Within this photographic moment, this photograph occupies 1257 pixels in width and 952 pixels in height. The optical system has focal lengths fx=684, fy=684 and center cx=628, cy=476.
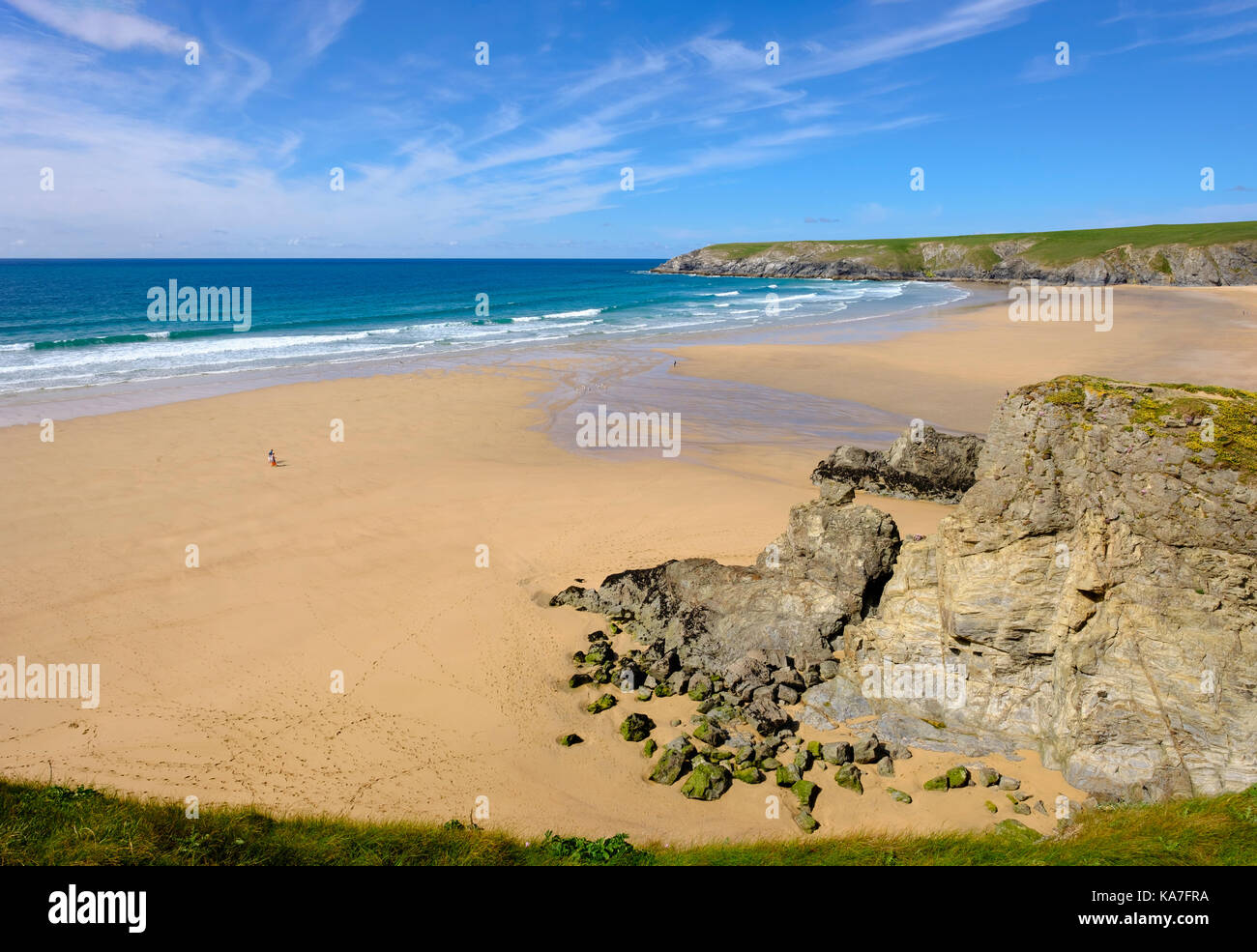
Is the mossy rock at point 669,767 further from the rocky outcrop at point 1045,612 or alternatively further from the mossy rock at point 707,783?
the rocky outcrop at point 1045,612

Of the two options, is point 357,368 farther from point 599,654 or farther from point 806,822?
point 806,822

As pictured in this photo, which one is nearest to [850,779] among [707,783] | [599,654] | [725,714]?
[707,783]

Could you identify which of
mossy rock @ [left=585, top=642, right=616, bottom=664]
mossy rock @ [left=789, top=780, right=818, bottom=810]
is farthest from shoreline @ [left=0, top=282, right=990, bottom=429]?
mossy rock @ [left=789, top=780, right=818, bottom=810]

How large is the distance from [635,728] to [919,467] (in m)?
13.6

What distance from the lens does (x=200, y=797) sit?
32.0 feet

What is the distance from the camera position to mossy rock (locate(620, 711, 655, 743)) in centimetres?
1103

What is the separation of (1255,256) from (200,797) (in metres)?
154

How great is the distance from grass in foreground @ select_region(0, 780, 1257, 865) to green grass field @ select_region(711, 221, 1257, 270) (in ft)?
498

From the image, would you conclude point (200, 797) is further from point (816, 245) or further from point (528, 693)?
point (816, 245)

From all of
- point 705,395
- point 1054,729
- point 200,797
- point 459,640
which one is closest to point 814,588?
point 1054,729

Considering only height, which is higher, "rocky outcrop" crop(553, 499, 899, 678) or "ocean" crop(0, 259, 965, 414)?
"ocean" crop(0, 259, 965, 414)

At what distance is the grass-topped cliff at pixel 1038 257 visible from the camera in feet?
378

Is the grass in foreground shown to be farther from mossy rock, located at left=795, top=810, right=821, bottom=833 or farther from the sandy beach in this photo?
the sandy beach

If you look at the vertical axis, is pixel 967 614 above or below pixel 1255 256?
below
